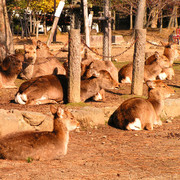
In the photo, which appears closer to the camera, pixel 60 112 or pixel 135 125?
pixel 60 112

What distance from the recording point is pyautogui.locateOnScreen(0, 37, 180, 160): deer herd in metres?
5.33

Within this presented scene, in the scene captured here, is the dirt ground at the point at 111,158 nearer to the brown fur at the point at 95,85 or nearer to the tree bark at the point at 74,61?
the tree bark at the point at 74,61

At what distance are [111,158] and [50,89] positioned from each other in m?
3.50

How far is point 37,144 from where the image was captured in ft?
17.5

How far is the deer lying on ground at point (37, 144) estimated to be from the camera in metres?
5.20

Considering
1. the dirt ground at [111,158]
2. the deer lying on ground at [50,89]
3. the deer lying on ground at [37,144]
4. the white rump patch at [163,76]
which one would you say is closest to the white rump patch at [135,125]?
the dirt ground at [111,158]

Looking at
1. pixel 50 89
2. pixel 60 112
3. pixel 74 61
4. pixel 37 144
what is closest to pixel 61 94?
pixel 50 89

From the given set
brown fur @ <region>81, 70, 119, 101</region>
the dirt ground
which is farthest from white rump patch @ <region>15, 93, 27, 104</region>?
brown fur @ <region>81, 70, 119, 101</region>

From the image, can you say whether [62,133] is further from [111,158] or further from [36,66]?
[36,66]

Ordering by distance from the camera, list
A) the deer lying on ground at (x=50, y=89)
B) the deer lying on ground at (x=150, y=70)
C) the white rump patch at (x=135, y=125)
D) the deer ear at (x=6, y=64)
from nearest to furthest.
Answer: the white rump patch at (x=135, y=125)
the deer lying on ground at (x=50, y=89)
the deer ear at (x=6, y=64)
the deer lying on ground at (x=150, y=70)

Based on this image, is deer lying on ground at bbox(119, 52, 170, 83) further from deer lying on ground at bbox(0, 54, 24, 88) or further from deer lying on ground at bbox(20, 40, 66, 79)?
deer lying on ground at bbox(0, 54, 24, 88)

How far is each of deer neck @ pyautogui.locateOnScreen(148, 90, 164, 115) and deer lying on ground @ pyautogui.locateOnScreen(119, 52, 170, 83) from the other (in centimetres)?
399

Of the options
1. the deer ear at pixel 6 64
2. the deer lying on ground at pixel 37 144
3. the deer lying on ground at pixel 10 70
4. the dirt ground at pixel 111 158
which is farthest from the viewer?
the deer ear at pixel 6 64

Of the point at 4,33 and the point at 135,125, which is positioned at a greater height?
the point at 4,33
